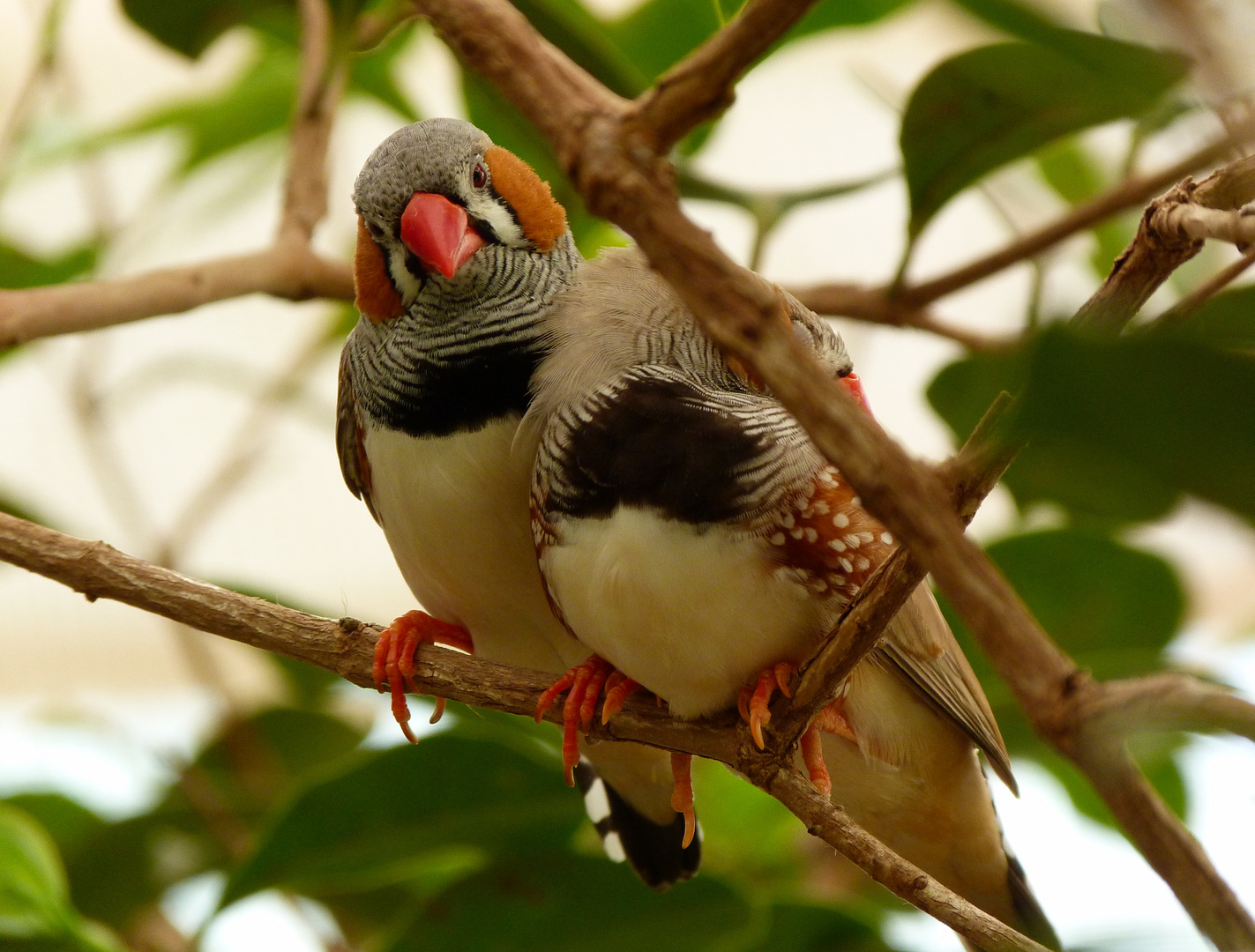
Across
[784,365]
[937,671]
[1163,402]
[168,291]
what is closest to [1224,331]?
[1163,402]

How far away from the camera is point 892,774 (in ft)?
3.84

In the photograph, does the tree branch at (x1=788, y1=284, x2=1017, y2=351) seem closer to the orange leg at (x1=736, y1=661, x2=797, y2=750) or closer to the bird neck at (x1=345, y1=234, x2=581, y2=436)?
the bird neck at (x1=345, y1=234, x2=581, y2=436)

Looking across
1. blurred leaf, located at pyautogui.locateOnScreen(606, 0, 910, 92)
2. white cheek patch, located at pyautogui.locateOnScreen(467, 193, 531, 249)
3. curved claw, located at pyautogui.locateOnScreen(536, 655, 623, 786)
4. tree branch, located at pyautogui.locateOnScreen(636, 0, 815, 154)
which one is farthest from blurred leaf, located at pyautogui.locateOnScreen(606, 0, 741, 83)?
tree branch, located at pyautogui.locateOnScreen(636, 0, 815, 154)

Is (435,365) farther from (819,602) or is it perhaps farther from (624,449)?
(819,602)

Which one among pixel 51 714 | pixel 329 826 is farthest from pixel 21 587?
pixel 329 826

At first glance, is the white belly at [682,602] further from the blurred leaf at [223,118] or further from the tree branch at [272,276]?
the blurred leaf at [223,118]

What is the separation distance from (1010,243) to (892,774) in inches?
23.5

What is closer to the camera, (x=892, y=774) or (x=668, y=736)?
(x=668, y=736)

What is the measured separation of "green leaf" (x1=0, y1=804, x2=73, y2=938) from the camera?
1.22 metres

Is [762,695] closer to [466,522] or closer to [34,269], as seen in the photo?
[466,522]

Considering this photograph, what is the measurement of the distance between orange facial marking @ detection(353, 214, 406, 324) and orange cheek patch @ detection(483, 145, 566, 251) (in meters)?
0.13

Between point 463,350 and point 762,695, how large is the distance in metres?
0.42

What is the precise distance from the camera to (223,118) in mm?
1812

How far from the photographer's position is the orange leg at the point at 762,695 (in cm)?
95
